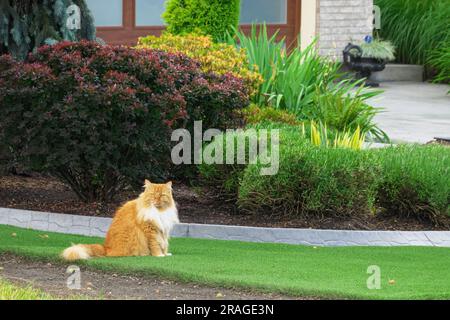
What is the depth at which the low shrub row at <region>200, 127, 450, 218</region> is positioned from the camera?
36.8 ft

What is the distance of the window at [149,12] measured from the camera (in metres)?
24.4

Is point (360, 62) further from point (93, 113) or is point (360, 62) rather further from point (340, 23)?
point (93, 113)

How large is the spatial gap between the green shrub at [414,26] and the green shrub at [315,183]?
47.8 feet

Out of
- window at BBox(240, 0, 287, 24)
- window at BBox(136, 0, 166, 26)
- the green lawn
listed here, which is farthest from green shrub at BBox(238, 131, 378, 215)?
window at BBox(240, 0, 287, 24)

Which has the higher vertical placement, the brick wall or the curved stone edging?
the brick wall

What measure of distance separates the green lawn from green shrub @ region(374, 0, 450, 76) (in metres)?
15.6

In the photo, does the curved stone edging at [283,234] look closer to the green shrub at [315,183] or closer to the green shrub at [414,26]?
the green shrub at [315,183]

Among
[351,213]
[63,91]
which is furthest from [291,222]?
[63,91]

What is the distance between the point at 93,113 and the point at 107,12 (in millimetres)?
13088

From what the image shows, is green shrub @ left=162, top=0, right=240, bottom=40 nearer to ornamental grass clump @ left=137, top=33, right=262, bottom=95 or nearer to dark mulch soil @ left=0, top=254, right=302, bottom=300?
ornamental grass clump @ left=137, top=33, right=262, bottom=95

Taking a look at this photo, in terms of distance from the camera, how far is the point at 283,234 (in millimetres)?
10953

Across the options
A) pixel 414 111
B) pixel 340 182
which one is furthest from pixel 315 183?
pixel 414 111

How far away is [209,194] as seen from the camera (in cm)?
1223

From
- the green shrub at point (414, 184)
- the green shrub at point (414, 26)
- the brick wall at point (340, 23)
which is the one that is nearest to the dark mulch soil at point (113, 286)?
the green shrub at point (414, 184)
